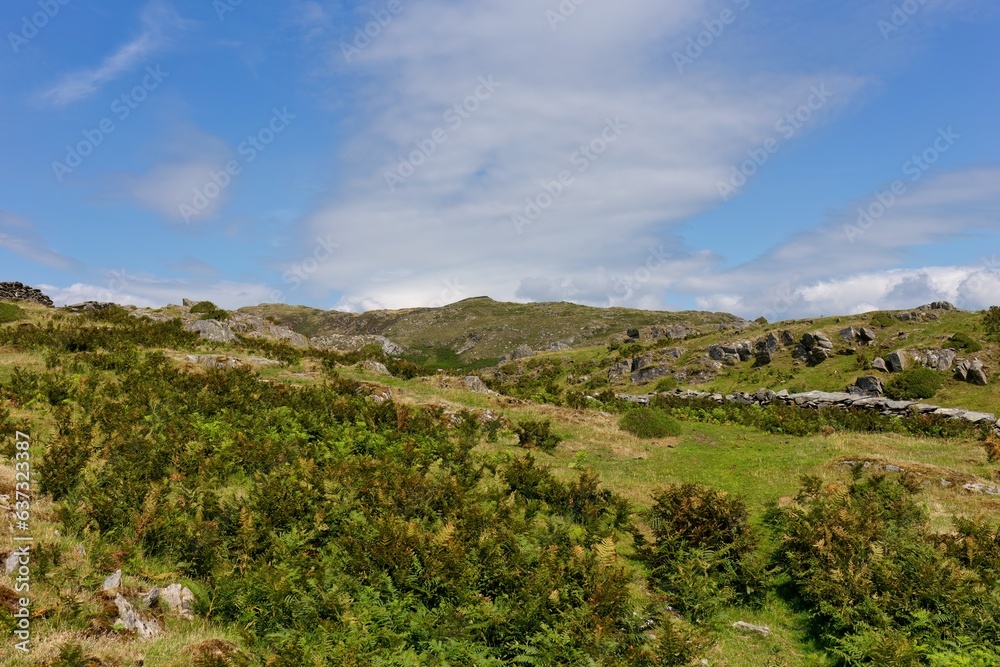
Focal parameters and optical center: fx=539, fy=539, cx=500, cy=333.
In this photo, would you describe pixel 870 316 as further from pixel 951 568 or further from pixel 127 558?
pixel 127 558

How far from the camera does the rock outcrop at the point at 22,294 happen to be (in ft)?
133

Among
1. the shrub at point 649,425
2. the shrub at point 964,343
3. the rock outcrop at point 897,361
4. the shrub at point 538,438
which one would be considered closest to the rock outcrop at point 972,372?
the shrub at point 964,343

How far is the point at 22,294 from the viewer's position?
41.9 m

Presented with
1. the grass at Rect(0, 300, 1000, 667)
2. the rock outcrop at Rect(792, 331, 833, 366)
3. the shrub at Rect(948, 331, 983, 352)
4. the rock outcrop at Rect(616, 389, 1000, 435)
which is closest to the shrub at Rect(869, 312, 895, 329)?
the rock outcrop at Rect(792, 331, 833, 366)

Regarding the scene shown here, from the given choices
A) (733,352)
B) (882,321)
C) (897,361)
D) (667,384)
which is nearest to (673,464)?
(897,361)

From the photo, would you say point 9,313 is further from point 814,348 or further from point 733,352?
point 814,348

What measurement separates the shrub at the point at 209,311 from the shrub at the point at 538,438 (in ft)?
100

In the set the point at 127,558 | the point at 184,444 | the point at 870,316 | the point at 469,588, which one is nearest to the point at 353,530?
the point at 469,588

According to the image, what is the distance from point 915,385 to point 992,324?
11885 millimetres

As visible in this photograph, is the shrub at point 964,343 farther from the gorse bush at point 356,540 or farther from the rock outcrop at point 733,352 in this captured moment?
the gorse bush at point 356,540

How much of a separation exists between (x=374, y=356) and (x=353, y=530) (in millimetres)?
27194

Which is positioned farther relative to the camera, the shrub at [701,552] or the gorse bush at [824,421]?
the gorse bush at [824,421]

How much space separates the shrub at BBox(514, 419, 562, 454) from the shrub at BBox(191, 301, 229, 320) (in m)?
30.6

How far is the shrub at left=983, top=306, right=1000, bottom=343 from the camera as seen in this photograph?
38562 millimetres
